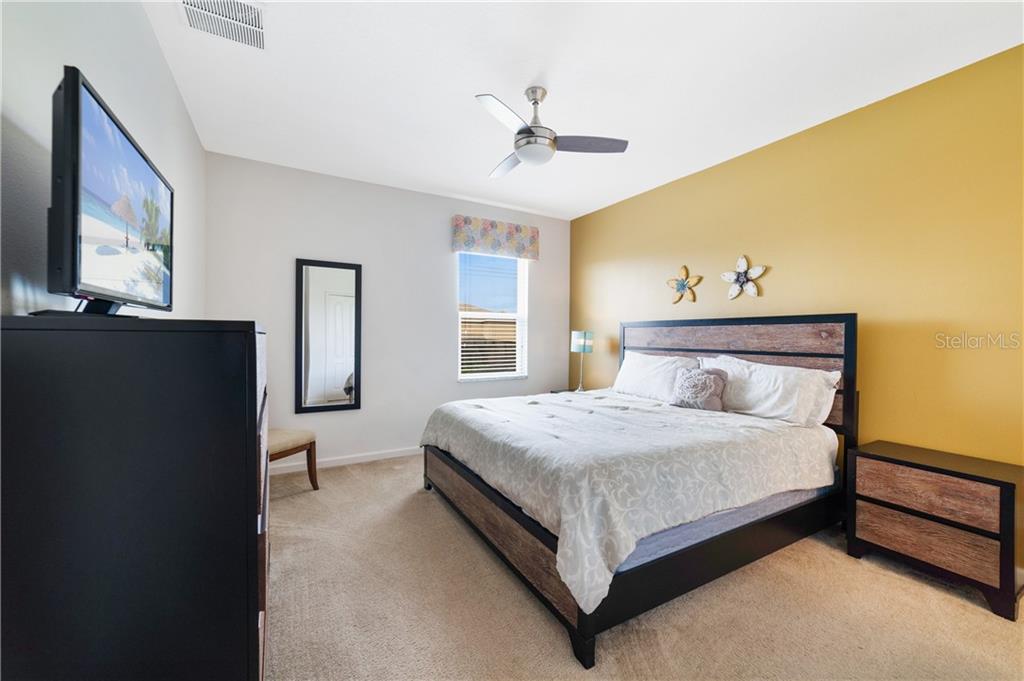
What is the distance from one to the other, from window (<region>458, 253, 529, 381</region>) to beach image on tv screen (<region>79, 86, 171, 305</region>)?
3.22 meters

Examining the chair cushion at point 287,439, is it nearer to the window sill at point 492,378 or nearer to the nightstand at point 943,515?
the window sill at point 492,378

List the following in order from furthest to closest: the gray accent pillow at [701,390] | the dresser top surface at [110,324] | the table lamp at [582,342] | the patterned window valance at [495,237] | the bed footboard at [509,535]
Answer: the table lamp at [582,342] → the patterned window valance at [495,237] → the gray accent pillow at [701,390] → the bed footboard at [509,535] → the dresser top surface at [110,324]

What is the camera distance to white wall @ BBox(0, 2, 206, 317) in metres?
0.94

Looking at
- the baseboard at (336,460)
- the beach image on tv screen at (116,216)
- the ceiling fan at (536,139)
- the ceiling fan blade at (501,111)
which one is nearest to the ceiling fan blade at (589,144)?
the ceiling fan at (536,139)

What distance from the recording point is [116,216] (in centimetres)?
104

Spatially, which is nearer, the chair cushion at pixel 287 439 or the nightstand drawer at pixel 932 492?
the nightstand drawer at pixel 932 492

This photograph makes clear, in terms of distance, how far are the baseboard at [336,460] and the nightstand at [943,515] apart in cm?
356

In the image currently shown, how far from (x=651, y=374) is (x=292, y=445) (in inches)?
116

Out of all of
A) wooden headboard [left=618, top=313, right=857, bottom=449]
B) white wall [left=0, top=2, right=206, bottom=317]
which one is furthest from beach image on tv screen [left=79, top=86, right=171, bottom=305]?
wooden headboard [left=618, top=313, right=857, bottom=449]

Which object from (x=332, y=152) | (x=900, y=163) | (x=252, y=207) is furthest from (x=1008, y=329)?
(x=252, y=207)

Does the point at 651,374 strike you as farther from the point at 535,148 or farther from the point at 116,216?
the point at 116,216

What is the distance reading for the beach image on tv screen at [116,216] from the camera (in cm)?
88

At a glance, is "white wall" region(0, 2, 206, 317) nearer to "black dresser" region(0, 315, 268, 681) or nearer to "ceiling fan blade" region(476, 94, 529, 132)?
"black dresser" region(0, 315, 268, 681)

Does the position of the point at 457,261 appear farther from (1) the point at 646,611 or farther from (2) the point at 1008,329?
(2) the point at 1008,329
